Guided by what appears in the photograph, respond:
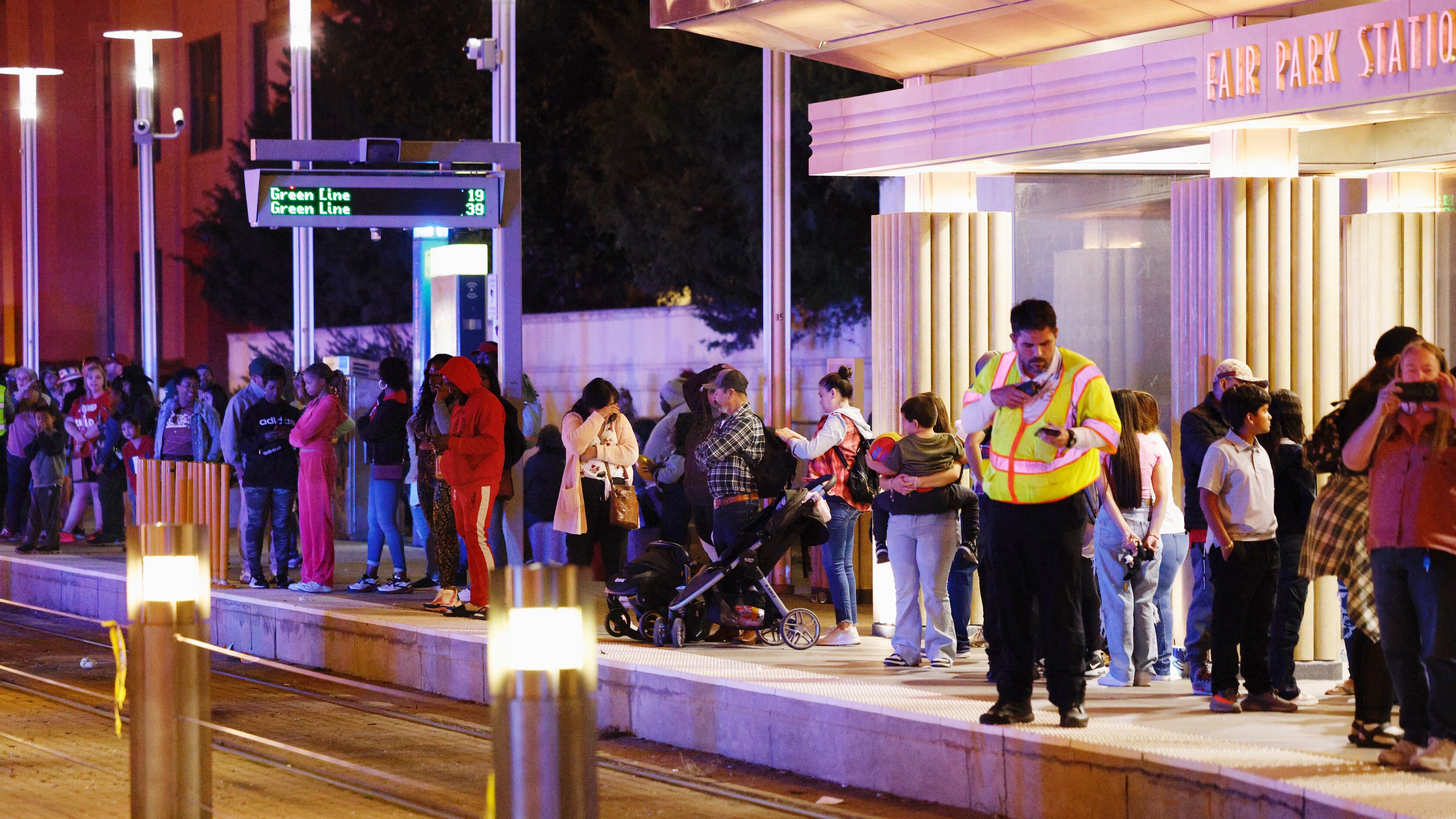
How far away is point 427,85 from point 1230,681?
31.2 metres

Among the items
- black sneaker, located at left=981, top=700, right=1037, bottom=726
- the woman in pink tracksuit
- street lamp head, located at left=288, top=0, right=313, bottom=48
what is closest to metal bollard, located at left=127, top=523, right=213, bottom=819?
black sneaker, located at left=981, top=700, right=1037, bottom=726

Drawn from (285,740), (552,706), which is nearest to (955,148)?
(285,740)

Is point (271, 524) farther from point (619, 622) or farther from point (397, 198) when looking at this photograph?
point (619, 622)

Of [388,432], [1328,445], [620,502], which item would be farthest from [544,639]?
[388,432]

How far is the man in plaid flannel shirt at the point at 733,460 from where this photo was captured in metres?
12.0

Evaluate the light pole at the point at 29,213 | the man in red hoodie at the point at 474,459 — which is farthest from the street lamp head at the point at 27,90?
the man in red hoodie at the point at 474,459

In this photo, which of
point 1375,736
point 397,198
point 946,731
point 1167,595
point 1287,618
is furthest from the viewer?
point 397,198

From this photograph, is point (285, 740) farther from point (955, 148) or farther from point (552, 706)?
point (552, 706)

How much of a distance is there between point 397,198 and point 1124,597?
19.9 feet

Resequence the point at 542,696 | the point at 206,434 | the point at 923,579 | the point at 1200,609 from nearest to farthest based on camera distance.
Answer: the point at 542,696 < the point at 1200,609 < the point at 923,579 < the point at 206,434

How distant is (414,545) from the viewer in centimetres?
2008

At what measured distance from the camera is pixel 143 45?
2245cm

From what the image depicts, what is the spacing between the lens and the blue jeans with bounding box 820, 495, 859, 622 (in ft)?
40.4

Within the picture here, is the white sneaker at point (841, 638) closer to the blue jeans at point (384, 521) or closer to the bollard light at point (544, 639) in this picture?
the blue jeans at point (384, 521)
